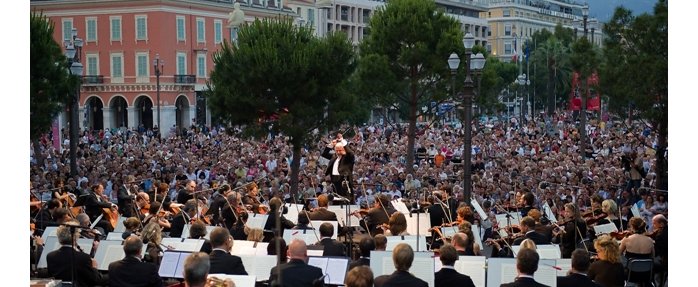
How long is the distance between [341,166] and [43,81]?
7.86 m

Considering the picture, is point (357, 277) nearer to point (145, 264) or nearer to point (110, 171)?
point (145, 264)

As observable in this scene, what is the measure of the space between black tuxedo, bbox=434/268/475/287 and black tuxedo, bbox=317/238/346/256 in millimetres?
3339

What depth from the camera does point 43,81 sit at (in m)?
27.1

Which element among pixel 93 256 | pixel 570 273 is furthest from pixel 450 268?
pixel 93 256

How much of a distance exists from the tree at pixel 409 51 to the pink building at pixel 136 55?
34.2 m

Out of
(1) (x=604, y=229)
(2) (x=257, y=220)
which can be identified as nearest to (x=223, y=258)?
(2) (x=257, y=220)

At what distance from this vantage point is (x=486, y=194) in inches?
1110

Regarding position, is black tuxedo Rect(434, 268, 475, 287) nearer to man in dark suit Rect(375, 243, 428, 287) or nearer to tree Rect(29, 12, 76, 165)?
man in dark suit Rect(375, 243, 428, 287)

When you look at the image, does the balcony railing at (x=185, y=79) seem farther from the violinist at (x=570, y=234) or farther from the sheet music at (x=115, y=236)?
the sheet music at (x=115, y=236)

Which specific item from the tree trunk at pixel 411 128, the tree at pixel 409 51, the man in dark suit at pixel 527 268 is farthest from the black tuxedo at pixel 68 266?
the tree at pixel 409 51

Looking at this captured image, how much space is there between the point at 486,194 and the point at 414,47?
38.9ft

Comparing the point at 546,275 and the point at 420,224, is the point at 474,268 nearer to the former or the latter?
the point at 546,275

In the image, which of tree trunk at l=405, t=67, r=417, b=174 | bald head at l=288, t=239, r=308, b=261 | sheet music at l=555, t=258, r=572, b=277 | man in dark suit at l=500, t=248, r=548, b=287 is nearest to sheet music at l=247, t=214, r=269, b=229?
bald head at l=288, t=239, r=308, b=261

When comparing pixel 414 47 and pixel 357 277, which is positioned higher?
pixel 414 47
